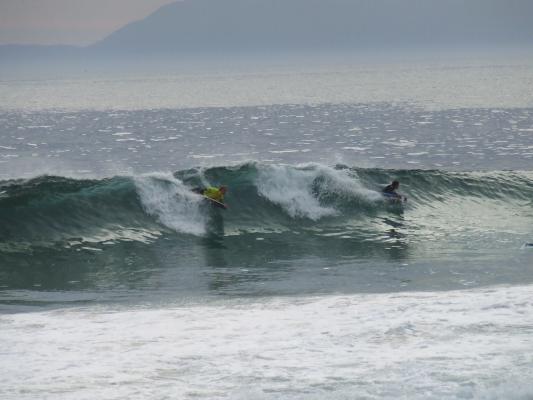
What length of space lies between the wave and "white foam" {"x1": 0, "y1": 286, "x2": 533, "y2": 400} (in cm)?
849

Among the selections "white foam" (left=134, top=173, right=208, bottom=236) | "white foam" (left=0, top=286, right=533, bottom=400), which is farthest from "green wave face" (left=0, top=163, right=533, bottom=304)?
"white foam" (left=0, top=286, right=533, bottom=400)

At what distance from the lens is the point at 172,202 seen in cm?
2792

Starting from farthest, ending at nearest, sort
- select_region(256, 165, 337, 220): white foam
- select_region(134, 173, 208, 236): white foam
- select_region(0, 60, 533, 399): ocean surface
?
1. select_region(256, 165, 337, 220): white foam
2. select_region(134, 173, 208, 236): white foam
3. select_region(0, 60, 533, 399): ocean surface

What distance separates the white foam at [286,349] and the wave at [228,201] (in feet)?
27.9

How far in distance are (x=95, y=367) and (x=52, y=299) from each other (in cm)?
528

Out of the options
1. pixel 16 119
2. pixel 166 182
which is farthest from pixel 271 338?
pixel 16 119

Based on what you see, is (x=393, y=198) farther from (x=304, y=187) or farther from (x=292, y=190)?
(x=292, y=190)

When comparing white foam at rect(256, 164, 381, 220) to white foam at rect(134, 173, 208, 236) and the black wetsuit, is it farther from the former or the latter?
white foam at rect(134, 173, 208, 236)

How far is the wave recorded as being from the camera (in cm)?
2608

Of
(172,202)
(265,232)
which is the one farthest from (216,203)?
(265,232)

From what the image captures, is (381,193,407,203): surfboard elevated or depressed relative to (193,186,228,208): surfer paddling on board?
depressed

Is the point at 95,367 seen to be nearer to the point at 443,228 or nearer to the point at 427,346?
the point at 427,346

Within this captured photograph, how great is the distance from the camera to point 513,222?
88.8 ft

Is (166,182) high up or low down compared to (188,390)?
up
